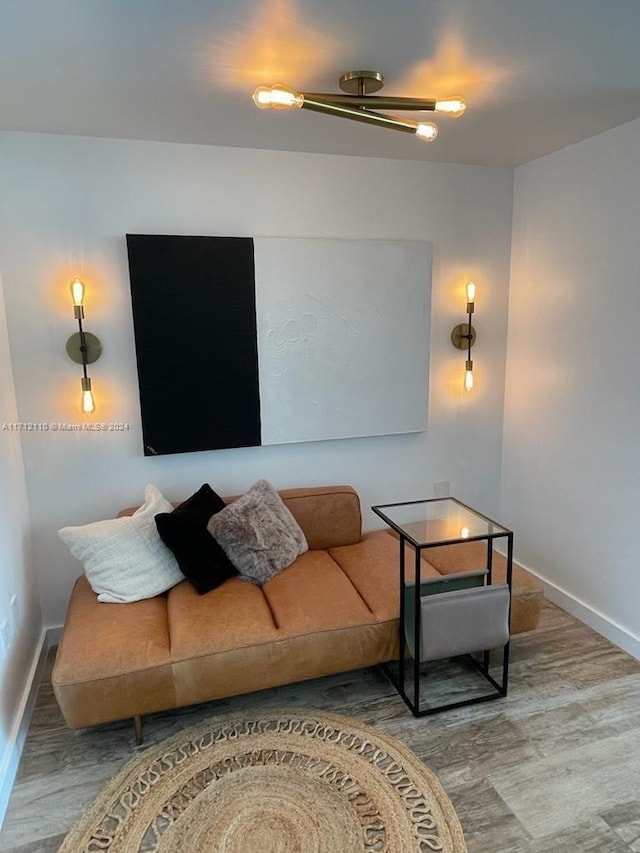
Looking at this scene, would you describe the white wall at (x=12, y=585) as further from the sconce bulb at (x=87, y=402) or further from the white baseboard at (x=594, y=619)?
the white baseboard at (x=594, y=619)

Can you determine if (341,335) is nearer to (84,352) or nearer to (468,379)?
(468,379)

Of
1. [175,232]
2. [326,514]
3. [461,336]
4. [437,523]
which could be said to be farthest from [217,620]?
[461,336]

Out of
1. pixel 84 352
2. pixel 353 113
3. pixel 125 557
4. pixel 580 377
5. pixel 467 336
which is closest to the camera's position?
pixel 353 113

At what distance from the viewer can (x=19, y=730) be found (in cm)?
219

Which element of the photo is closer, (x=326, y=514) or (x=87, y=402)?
(x=87, y=402)

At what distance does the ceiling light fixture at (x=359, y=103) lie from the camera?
1760mm

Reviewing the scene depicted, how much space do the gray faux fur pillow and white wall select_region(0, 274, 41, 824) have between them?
0.88 m

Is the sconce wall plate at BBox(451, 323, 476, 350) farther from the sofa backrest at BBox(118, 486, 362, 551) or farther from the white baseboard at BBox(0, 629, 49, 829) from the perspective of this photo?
the white baseboard at BBox(0, 629, 49, 829)

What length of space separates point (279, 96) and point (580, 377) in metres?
2.16

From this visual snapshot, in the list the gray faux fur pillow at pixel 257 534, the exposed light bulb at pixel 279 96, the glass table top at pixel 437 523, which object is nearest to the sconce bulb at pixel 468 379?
the glass table top at pixel 437 523

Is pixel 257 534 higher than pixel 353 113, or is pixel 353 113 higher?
pixel 353 113

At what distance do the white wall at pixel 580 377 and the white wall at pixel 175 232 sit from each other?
25 centimetres

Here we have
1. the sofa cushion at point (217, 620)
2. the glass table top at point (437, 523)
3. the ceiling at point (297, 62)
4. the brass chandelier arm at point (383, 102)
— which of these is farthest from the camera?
the glass table top at point (437, 523)

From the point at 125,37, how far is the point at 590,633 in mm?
3418
